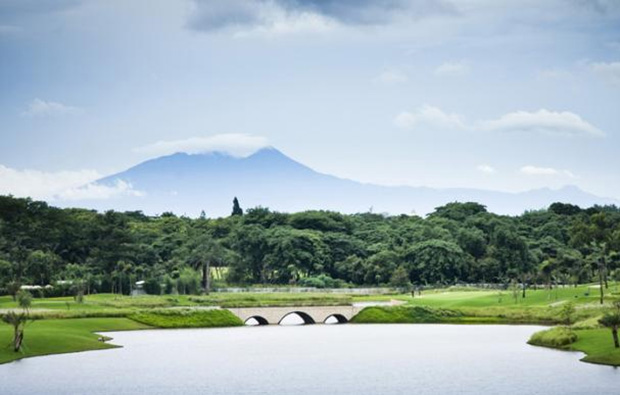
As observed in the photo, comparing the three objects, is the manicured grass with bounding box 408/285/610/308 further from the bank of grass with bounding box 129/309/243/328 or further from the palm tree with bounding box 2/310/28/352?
the palm tree with bounding box 2/310/28/352

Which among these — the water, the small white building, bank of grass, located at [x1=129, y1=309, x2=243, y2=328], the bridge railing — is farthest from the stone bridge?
the bridge railing

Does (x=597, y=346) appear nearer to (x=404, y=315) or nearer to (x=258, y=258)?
(x=404, y=315)

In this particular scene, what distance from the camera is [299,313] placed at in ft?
426

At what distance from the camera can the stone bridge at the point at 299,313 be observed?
414 ft

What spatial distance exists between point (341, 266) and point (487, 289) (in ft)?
108

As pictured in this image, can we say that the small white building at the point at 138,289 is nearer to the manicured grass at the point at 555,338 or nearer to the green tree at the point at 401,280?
the green tree at the point at 401,280

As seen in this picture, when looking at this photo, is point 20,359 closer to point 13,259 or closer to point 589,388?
point 589,388

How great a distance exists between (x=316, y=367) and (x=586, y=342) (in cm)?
2384

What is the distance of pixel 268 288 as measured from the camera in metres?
175

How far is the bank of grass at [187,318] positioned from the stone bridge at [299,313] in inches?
71.5

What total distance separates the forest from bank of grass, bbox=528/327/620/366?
140 feet

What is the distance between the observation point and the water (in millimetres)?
64688

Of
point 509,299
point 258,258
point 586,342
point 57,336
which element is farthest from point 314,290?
point 586,342

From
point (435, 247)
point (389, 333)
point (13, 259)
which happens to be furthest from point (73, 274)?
point (435, 247)
